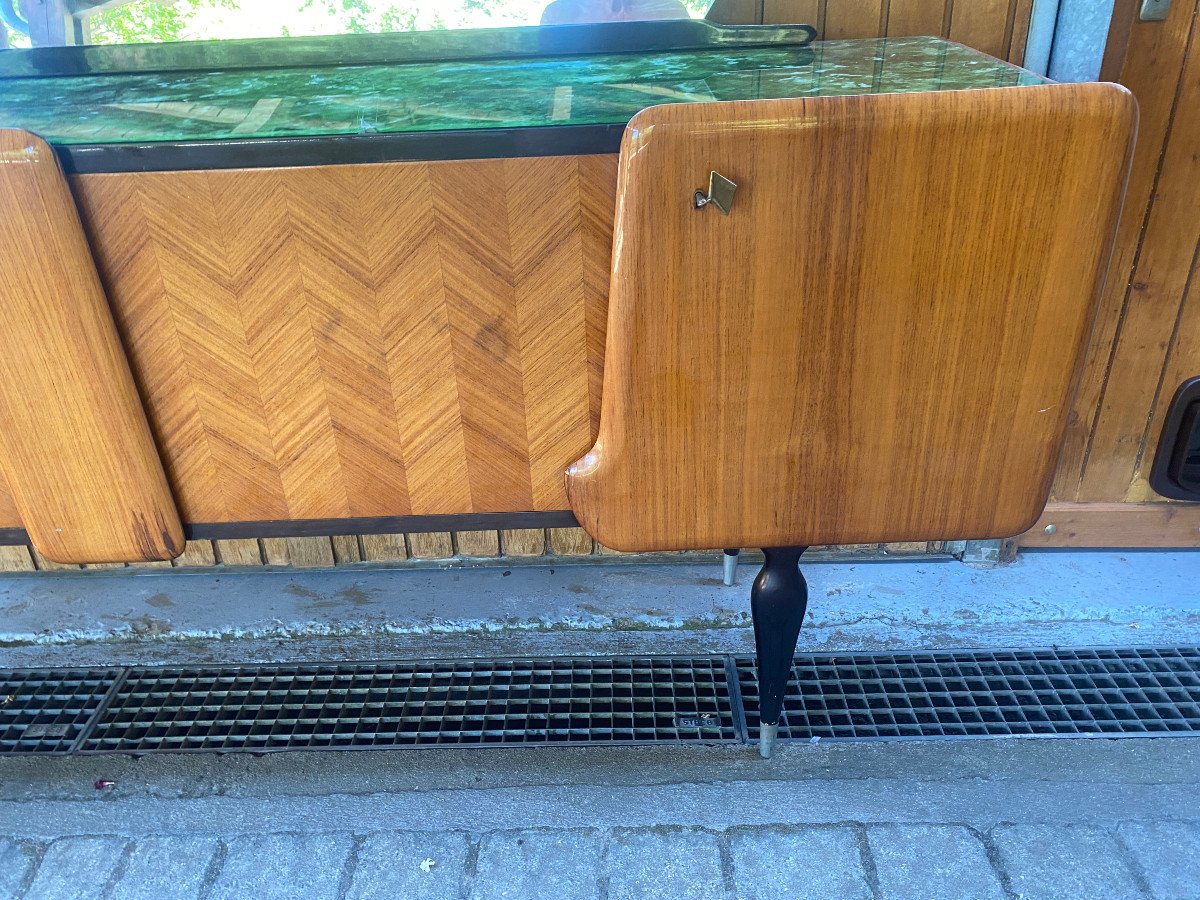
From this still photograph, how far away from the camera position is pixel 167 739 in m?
1.53

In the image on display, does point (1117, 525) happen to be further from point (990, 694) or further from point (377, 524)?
point (377, 524)

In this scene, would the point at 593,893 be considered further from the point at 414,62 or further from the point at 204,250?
the point at 414,62

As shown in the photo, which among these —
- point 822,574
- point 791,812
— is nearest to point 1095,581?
point 822,574

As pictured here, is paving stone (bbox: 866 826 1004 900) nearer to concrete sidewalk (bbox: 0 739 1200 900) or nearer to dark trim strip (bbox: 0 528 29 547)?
concrete sidewalk (bbox: 0 739 1200 900)

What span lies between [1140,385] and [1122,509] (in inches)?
11.4

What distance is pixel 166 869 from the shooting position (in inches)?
51.3

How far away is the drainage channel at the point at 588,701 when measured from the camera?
1521mm

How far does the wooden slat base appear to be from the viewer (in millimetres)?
1879

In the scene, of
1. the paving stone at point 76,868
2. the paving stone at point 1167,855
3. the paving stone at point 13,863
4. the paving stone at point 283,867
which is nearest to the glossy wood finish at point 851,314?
the paving stone at point 1167,855

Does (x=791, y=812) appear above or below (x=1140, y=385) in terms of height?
below

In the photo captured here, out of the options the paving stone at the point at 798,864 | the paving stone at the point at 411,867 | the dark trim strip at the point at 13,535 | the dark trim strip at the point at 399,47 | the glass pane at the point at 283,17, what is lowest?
the paving stone at the point at 798,864

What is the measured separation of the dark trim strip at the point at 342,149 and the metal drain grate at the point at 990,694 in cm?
108

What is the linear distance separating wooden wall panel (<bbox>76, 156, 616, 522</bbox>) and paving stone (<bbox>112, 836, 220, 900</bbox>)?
550 millimetres

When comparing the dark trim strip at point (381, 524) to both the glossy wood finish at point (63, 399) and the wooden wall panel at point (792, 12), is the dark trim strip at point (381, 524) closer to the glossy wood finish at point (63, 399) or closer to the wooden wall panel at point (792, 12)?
the glossy wood finish at point (63, 399)
